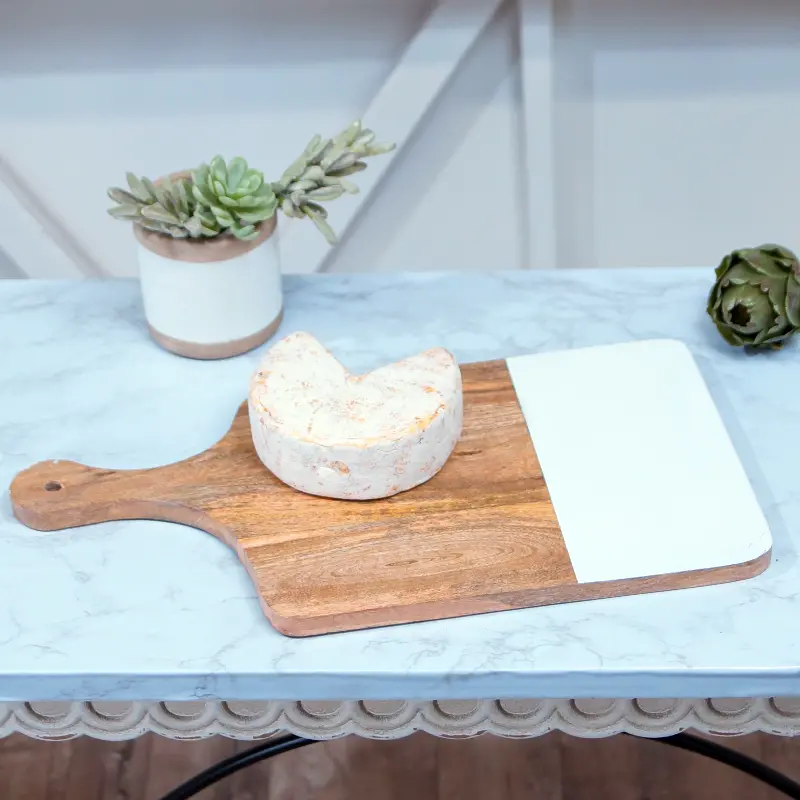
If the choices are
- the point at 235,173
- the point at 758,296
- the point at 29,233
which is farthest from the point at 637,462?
the point at 29,233

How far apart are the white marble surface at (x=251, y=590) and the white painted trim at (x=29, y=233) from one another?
0.66 m

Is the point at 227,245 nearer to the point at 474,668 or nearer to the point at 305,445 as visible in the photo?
the point at 305,445

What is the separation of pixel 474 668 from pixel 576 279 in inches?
21.7

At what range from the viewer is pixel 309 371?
97 cm

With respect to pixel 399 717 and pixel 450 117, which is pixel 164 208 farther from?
pixel 450 117

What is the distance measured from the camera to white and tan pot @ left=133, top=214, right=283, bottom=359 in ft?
3.34

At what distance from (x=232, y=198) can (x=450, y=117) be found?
2.81ft

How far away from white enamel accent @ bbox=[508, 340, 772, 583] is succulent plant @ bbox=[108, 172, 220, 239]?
0.33 meters

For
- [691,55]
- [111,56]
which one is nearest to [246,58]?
[111,56]

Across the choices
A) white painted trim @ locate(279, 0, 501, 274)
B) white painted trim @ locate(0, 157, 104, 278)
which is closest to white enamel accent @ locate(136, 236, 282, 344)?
white painted trim @ locate(279, 0, 501, 274)

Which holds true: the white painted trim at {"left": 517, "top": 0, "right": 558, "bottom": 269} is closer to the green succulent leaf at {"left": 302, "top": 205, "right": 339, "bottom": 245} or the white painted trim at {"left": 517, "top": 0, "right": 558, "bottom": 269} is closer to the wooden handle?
the green succulent leaf at {"left": 302, "top": 205, "right": 339, "bottom": 245}

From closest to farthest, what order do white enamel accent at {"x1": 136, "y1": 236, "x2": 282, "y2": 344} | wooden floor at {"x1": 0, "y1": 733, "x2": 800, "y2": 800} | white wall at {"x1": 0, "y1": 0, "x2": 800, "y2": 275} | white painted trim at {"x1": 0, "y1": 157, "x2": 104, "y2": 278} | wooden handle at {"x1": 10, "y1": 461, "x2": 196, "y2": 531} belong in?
wooden handle at {"x1": 10, "y1": 461, "x2": 196, "y2": 531} → white enamel accent at {"x1": 136, "y1": 236, "x2": 282, "y2": 344} → wooden floor at {"x1": 0, "y1": 733, "x2": 800, "y2": 800} → white wall at {"x1": 0, "y1": 0, "x2": 800, "y2": 275} → white painted trim at {"x1": 0, "y1": 157, "x2": 104, "y2": 278}

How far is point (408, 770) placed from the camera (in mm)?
1553

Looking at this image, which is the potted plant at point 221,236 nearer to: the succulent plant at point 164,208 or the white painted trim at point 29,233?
the succulent plant at point 164,208
